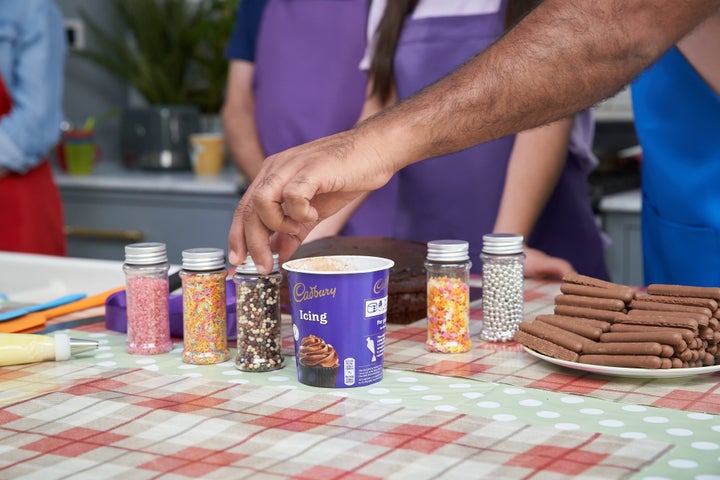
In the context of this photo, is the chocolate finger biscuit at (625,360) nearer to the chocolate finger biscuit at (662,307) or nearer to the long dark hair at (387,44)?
the chocolate finger biscuit at (662,307)

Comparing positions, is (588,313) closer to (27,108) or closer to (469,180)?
(469,180)

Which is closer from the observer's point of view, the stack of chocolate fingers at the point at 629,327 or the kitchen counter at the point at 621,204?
the stack of chocolate fingers at the point at 629,327

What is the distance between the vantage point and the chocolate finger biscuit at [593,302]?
1.15 meters

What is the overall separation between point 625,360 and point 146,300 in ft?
1.82

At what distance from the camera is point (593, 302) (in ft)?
3.82

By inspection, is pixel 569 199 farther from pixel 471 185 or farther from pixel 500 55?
pixel 500 55

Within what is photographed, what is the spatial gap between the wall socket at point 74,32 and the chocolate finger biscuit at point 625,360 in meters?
A: 3.07

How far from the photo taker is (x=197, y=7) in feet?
12.7

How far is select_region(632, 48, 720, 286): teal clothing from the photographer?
1.53 meters

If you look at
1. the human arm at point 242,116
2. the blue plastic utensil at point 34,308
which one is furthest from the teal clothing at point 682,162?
the human arm at point 242,116

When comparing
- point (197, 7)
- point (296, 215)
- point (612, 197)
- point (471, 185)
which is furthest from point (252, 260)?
point (197, 7)

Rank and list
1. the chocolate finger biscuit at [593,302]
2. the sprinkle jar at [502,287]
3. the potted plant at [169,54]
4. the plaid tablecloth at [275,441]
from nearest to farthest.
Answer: the plaid tablecloth at [275,441], the chocolate finger biscuit at [593,302], the sprinkle jar at [502,287], the potted plant at [169,54]

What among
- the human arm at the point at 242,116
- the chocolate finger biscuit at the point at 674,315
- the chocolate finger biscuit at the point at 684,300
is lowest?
the chocolate finger biscuit at the point at 674,315

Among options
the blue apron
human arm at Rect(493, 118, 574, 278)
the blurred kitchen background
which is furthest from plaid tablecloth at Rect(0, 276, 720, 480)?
the blurred kitchen background
